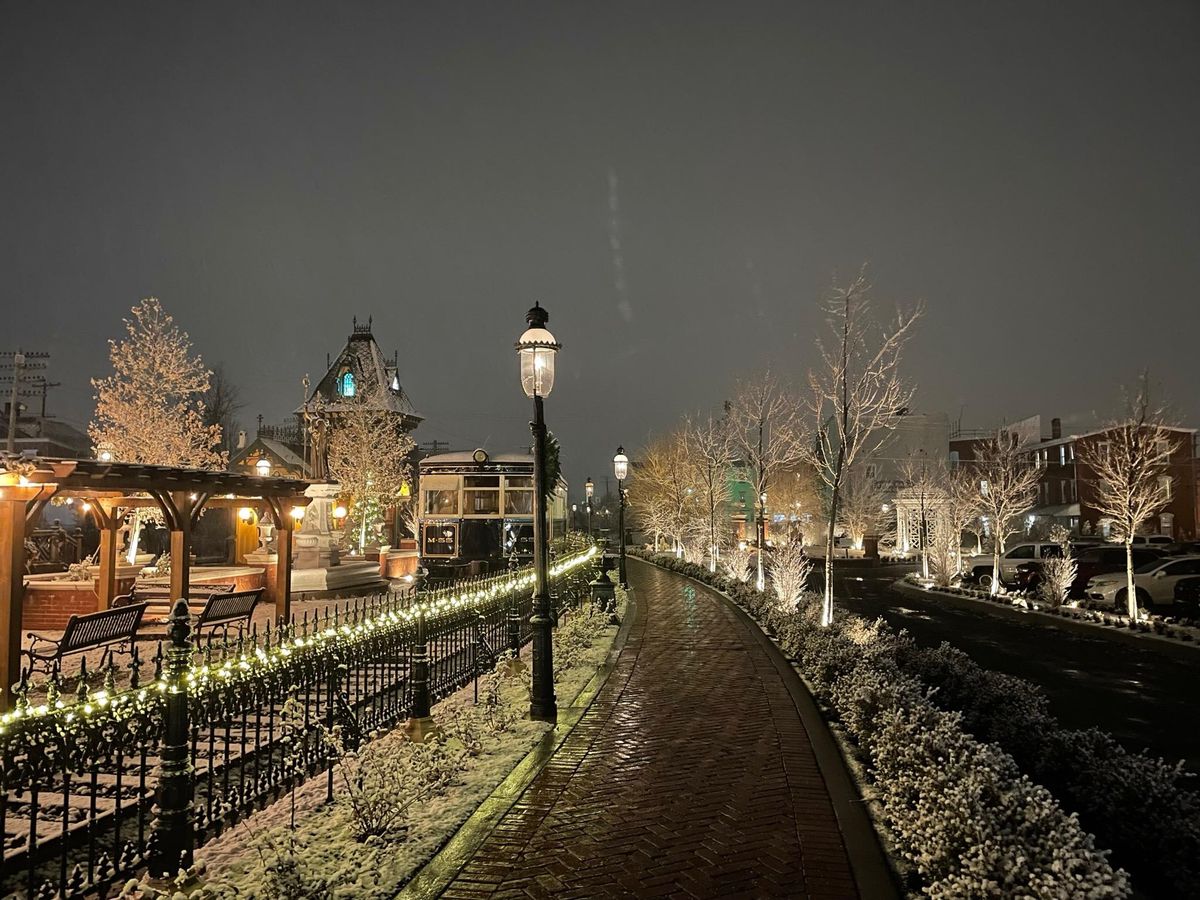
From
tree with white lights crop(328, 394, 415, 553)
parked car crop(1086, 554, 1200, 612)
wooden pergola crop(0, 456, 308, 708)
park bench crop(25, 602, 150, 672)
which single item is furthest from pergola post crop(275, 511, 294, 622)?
parked car crop(1086, 554, 1200, 612)

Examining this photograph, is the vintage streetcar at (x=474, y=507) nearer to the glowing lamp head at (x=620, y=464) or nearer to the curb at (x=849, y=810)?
the glowing lamp head at (x=620, y=464)

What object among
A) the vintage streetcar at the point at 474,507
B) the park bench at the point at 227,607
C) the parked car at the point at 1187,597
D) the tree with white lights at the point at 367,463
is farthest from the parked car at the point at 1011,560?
the tree with white lights at the point at 367,463

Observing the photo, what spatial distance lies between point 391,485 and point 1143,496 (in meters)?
32.9

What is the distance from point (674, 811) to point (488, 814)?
1318 mm

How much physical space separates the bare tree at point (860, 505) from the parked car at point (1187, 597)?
26454mm

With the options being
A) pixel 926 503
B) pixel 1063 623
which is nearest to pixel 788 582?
pixel 1063 623

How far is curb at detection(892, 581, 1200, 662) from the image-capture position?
12539mm

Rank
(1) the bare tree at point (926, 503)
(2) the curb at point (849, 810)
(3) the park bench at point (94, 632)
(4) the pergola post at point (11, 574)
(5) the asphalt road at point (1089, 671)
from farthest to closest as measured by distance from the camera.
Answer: (1) the bare tree at point (926, 503) → (3) the park bench at point (94, 632) → (4) the pergola post at point (11, 574) → (5) the asphalt road at point (1089, 671) → (2) the curb at point (849, 810)

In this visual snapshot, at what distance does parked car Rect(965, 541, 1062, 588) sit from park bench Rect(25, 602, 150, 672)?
74.6ft

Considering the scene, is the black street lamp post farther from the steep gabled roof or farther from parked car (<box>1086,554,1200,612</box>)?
the steep gabled roof

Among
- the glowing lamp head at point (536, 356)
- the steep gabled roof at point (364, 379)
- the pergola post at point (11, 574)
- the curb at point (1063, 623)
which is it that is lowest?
the curb at point (1063, 623)

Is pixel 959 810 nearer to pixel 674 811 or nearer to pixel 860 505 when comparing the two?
pixel 674 811

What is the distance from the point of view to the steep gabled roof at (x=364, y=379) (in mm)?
49375

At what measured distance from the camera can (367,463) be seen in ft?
120
